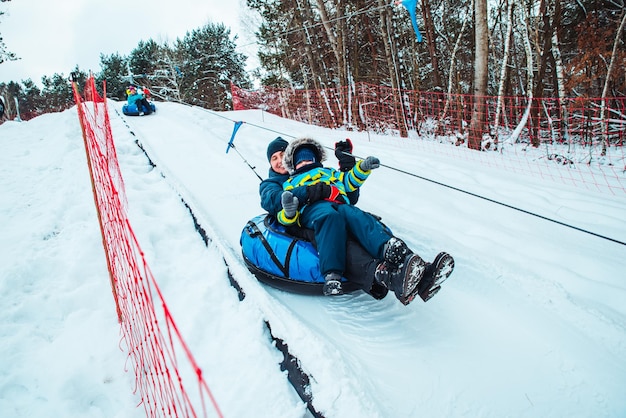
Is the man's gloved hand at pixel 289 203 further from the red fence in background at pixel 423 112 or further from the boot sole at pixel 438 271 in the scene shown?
the red fence in background at pixel 423 112

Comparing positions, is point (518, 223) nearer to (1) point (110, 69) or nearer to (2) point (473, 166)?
(2) point (473, 166)

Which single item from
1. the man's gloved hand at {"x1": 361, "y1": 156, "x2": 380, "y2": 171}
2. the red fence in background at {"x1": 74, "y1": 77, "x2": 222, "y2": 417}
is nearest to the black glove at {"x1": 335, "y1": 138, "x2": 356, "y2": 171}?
the man's gloved hand at {"x1": 361, "y1": 156, "x2": 380, "y2": 171}

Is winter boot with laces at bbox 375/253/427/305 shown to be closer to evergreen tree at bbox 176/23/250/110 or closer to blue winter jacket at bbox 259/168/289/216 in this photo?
blue winter jacket at bbox 259/168/289/216

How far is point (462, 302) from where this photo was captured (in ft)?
7.48

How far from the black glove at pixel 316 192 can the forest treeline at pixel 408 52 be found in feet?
18.6

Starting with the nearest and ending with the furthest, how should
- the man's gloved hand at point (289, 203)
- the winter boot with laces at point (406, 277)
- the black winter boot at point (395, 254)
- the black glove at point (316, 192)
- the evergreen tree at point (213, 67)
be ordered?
the winter boot with laces at point (406, 277)
the black winter boot at point (395, 254)
the man's gloved hand at point (289, 203)
the black glove at point (316, 192)
the evergreen tree at point (213, 67)

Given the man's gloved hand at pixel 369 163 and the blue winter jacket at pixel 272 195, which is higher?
the man's gloved hand at pixel 369 163

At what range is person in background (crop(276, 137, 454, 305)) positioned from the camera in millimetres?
1881

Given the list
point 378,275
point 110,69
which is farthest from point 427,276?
point 110,69

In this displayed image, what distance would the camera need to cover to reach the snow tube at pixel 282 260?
7.37 feet

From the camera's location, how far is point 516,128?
27.4 feet

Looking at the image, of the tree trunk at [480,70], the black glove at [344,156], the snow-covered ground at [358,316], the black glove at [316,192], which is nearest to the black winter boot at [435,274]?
the snow-covered ground at [358,316]

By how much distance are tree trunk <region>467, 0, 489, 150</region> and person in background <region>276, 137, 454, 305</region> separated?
524 centimetres

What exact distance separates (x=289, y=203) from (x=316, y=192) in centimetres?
26
